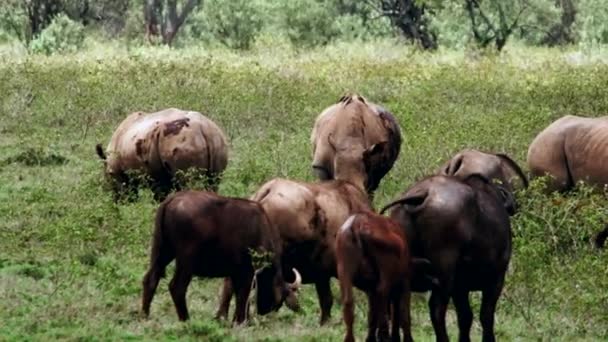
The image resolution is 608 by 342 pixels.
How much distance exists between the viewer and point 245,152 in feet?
65.2

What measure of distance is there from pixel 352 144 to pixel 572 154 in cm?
273

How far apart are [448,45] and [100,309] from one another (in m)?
35.0

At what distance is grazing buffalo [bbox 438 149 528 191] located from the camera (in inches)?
508

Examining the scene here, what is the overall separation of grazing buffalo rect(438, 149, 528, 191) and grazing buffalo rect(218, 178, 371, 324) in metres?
1.69

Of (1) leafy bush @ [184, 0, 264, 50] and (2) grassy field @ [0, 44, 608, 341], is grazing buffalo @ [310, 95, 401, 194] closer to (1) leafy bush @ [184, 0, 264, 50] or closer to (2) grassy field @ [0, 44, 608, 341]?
(2) grassy field @ [0, 44, 608, 341]

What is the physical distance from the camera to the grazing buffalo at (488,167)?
42.3 feet

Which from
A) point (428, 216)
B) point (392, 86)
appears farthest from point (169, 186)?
point (392, 86)

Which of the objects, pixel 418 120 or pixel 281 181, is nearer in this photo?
pixel 281 181

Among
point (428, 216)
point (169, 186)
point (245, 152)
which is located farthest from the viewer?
point (245, 152)

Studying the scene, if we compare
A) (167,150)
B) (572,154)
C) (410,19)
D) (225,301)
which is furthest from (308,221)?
(410,19)

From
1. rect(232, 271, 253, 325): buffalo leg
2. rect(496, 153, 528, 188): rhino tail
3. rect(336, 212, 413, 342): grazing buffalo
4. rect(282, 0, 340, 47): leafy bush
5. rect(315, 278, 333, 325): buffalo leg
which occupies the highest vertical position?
rect(336, 212, 413, 342): grazing buffalo

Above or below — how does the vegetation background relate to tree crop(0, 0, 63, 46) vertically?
above

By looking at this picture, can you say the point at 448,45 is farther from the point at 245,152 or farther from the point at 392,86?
the point at 245,152

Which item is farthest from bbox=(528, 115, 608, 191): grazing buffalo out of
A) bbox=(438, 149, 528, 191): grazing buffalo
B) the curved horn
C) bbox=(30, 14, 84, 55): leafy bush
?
bbox=(30, 14, 84, 55): leafy bush
